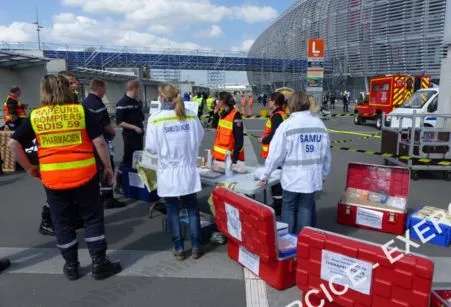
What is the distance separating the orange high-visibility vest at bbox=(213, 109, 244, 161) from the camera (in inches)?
199

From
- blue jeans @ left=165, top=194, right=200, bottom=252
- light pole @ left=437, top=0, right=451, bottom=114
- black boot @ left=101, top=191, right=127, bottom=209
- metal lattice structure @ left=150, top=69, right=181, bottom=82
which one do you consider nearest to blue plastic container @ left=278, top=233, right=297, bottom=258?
blue jeans @ left=165, top=194, right=200, bottom=252

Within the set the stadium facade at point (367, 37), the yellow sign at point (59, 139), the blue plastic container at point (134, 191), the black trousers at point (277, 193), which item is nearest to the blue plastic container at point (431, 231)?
the black trousers at point (277, 193)

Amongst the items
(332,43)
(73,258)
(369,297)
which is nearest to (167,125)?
(73,258)

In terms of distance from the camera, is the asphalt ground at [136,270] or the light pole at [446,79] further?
the light pole at [446,79]

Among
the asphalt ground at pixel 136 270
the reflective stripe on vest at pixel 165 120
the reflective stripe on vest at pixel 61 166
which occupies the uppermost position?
the reflective stripe on vest at pixel 165 120

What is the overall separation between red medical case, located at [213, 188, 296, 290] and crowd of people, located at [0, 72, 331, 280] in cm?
38

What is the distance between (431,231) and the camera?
4.39 meters

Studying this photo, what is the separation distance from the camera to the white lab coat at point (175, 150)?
364 centimetres

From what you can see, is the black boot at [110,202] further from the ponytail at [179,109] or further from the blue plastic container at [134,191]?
the ponytail at [179,109]

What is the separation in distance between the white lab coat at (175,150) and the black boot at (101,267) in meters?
0.82

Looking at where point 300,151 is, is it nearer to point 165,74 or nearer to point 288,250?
point 288,250

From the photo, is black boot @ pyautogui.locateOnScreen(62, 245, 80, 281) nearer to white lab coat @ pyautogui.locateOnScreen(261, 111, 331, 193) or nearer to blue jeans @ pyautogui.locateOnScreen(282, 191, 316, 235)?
white lab coat @ pyautogui.locateOnScreen(261, 111, 331, 193)

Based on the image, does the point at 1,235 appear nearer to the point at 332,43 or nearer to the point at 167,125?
the point at 167,125

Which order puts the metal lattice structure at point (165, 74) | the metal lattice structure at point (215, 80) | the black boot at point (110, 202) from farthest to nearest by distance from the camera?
the metal lattice structure at point (215, 80) < the metal lattice structure at point (165, 74) < the black boot at point (110, 202)
